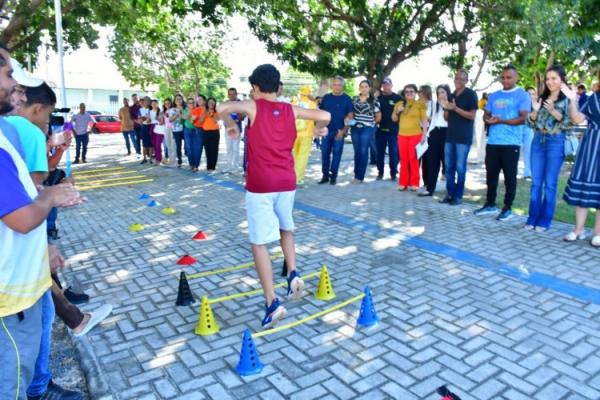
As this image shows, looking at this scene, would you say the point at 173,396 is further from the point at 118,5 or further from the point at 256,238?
the point at 118,5

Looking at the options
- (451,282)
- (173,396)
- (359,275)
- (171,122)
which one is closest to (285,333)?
(173,396)

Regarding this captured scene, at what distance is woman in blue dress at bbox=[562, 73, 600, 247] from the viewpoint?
19.2 ft

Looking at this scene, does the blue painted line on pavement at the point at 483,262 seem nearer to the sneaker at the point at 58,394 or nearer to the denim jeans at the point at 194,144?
the sneaker at the point at 58,394

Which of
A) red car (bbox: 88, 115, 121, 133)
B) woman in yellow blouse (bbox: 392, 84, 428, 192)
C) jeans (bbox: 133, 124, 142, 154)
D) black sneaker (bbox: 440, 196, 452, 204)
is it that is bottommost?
red car (bbox: 88, 115, 121, 133)

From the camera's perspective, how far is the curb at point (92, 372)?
121 inches

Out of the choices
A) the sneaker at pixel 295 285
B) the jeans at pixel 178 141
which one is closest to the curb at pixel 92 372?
the sneaker at pixel 295 285

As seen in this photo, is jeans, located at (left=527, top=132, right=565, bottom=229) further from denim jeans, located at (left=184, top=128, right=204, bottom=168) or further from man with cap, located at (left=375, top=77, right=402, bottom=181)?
denim jeans, located at (left=184, top=128, right=204, bottom=168)

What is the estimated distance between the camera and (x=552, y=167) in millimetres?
6527

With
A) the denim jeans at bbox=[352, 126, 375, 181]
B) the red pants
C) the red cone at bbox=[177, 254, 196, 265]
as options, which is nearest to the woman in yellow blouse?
the red pants

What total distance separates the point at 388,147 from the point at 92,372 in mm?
8717

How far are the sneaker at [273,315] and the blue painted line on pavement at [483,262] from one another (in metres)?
2.58

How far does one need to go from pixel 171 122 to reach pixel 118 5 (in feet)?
20.6

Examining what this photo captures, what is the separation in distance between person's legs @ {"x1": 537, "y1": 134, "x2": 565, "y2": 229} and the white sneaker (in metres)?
5.67

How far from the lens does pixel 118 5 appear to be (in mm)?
16844
